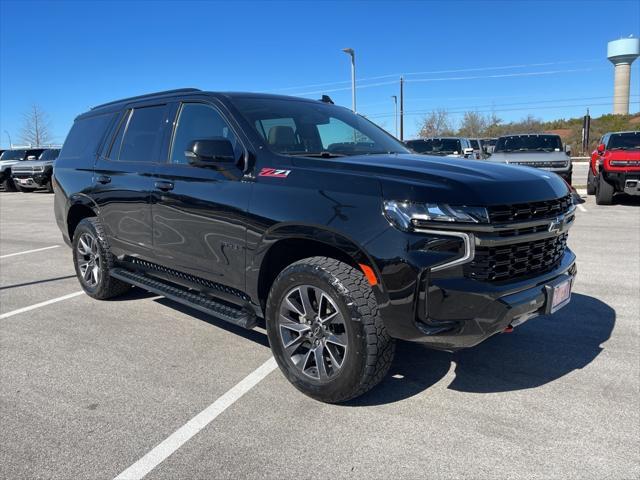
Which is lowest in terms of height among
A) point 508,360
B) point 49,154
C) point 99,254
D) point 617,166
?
point 508,360

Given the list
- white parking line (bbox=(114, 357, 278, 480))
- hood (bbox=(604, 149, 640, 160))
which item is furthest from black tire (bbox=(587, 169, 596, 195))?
white parking line (bbox=(114, 357, 278, 480))

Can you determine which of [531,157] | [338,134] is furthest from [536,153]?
[338,134]

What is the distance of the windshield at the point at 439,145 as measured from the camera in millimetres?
16281

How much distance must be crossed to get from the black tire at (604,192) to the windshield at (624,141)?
34.6 inches

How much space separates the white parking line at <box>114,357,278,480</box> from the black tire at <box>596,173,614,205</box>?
11532 mm

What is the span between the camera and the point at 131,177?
462 cm

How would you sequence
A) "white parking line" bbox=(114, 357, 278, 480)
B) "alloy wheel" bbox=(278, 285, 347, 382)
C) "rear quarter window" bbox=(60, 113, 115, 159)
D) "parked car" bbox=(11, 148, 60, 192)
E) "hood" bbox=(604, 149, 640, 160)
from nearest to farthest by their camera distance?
"white parking line" bbox=(114, 357, 278, 480) → "alloy wheel" bbox=(278, 285, 347, 382) → "rear quarter window" bbox=(60, 113, 115, 159) → "hood" bbox=(604, 149, 640, 160) → "parked car" bbox=(11, 148, 60, 192)

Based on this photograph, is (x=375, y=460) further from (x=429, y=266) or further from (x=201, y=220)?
(x=201, y=220)

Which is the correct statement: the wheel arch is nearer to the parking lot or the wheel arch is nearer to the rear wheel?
the parking lot

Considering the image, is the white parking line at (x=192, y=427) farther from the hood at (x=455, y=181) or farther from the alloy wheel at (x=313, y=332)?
the hood at (x=455, y=181)

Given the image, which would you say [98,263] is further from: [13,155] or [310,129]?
[13,155]

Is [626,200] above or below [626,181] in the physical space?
below

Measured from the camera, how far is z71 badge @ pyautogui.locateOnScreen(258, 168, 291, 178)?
11.0 ft

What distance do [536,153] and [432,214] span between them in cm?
1333
